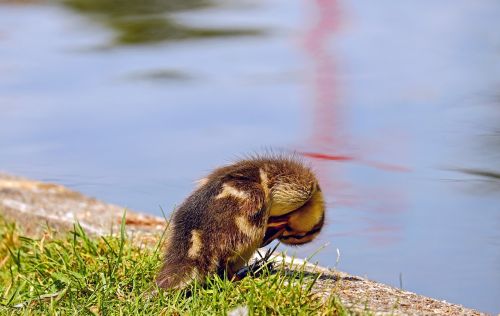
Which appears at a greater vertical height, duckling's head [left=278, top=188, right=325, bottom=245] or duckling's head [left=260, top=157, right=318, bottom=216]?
duckling's head [left=260, top=157, right=318, bottom=216]

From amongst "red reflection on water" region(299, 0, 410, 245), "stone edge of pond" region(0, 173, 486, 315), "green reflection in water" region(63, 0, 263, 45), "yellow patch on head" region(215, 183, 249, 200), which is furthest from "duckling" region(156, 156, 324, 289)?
"green reflection in water" region(63, 0, 263, 45)

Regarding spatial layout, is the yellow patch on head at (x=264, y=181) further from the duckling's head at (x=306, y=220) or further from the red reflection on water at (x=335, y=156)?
the red reflection on water at (x=335, y=156)

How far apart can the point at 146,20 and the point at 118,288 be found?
6967mm

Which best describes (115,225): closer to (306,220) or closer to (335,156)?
(306,220)

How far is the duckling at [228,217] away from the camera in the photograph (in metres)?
4.32

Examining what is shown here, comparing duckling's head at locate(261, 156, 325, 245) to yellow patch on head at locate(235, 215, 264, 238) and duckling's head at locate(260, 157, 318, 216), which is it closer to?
duckling's head at locate(260, 157, 318, 216)

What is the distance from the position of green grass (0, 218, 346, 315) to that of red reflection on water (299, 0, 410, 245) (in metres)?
1.64

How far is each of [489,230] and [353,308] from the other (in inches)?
86.1

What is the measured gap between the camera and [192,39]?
10.3m

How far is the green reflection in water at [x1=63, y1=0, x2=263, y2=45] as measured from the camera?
10.5 m

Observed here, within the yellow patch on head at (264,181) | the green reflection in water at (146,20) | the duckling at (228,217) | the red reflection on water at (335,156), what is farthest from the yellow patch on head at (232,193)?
the green reflection in water at (146,20)

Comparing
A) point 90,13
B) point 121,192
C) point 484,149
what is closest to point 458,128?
point 484,149

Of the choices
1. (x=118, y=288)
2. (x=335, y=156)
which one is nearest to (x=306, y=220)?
(x=118, y=288)

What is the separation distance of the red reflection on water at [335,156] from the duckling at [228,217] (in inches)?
63.5
